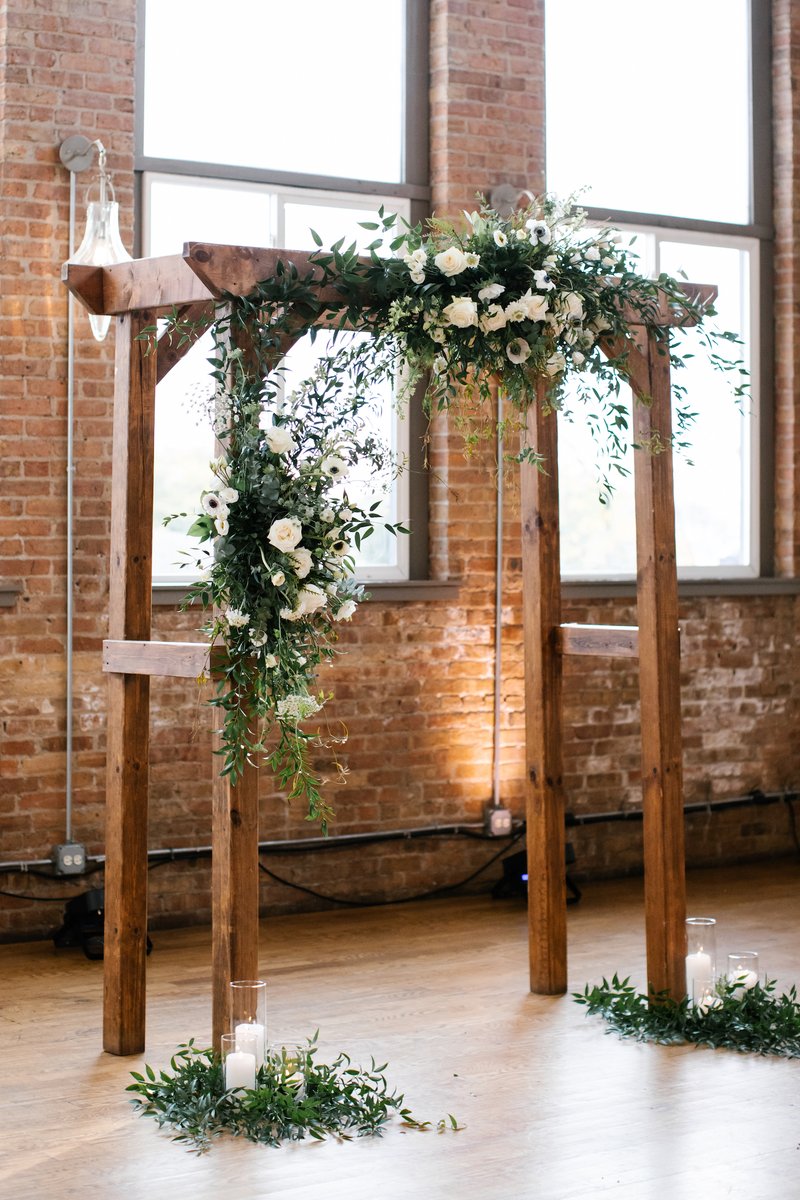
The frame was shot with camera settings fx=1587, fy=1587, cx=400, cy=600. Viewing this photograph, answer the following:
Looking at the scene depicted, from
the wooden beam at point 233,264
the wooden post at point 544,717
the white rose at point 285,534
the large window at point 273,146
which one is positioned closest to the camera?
the white rose at point 285,534

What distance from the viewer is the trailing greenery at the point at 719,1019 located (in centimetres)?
458

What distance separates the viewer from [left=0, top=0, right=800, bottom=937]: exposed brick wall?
5.70 meters

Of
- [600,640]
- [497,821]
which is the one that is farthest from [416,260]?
[497,821]

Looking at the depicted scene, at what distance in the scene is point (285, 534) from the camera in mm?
3799

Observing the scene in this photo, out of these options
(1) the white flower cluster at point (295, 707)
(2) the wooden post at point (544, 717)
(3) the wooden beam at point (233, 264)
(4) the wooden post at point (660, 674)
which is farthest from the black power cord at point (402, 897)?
(3) the wooden beam at point (233, 264)

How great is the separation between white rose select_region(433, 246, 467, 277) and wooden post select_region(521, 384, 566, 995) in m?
0.95

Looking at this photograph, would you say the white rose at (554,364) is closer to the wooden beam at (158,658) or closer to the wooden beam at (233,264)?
the wooden beam at (233,264)

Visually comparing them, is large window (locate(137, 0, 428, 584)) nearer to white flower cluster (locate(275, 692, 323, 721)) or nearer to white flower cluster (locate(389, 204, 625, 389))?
white flower cluster (locate(389, 204, 625, 389))

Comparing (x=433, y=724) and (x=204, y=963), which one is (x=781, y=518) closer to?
(x=433, y=724)

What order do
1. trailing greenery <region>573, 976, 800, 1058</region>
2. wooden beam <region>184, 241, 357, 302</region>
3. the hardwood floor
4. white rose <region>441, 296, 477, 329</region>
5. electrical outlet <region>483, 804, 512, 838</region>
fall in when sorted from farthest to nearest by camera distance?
electrical outlet <region>483, 804, 512, 838</region> → trailing greenery <region>573, 976, 800, 1058</region> → white rose <region>441, 296, 477, 329</region> → wooden beam <region>184, 241, 357, 302</region> → the hardwood floor

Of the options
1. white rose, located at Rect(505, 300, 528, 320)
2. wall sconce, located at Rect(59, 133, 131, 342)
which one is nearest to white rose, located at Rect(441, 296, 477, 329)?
white rose, located at Rect(505, 300, 528, 320)

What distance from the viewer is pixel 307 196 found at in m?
6.33

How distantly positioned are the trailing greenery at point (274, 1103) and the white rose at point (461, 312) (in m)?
1.97

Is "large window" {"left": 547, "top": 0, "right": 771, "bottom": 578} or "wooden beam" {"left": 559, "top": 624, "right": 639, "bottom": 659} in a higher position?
"large window" {"left": 547, "top": 0, "right": 771, "bottom": 578}
